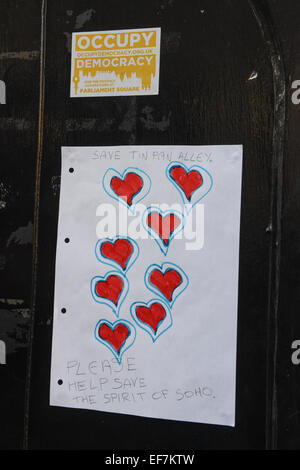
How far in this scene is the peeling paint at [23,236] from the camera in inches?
76.1

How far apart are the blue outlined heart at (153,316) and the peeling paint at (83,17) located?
0.88 meters

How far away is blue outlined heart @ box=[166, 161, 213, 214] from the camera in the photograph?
180 cm

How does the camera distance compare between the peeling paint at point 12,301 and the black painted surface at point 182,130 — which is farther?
the peeling paint at point 12,301

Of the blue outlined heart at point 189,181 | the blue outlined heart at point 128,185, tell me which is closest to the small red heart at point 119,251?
the blue outlined heart at point 128,185

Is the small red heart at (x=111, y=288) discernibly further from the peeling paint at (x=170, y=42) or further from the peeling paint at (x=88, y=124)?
the peeling paint at (x=170, y=42)

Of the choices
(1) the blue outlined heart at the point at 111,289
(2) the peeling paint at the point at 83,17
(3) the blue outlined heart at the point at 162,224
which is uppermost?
(2) the peeling paint at the point at 83,17

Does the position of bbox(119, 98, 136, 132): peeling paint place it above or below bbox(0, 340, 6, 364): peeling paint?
above

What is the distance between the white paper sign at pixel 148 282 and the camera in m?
1.78

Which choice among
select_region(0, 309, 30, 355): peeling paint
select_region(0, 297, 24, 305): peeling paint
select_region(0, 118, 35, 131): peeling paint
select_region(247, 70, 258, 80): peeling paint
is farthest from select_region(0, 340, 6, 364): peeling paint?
select_region(247, 70, 258, 80): peeling paint

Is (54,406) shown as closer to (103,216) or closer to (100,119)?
(103,216)

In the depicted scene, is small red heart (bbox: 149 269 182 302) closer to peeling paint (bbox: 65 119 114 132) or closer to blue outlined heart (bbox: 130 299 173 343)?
blue outlined heart (bbox: 130 299 173 343)

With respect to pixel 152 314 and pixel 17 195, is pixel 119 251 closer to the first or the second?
pixel 152 314

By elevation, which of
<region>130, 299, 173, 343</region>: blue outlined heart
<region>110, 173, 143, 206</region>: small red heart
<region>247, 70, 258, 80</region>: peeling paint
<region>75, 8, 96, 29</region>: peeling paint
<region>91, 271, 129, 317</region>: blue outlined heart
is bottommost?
<region>130, 299, 173, 343</region>: blue outlined heart

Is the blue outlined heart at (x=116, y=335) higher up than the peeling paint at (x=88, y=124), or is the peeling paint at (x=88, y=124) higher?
the peeling paint at (x=88, y=124)
